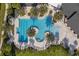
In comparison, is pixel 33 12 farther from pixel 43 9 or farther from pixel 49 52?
pixel 49 52

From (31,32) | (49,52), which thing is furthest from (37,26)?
(49,52)

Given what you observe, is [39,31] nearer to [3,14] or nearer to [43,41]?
[43,41]

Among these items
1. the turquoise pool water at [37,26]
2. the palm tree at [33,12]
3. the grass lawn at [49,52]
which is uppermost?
the palm tree at [33,12]

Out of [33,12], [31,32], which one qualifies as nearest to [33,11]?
[33,12]

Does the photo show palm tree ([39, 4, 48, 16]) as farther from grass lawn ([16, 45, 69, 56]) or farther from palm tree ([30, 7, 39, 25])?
grass lawn ([16, 45, 69, 56])

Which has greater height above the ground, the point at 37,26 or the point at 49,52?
the point at 37,26

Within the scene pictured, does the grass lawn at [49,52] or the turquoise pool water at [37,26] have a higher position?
the turquoise pool water at [37,26]

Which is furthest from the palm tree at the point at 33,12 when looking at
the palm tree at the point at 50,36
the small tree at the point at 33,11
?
the palm tree at the point at 50,36

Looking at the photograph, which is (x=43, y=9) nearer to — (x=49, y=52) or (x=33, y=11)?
(x=33, y=11)

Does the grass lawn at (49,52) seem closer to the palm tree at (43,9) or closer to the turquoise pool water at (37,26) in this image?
the turquoise pool water at (37,26)
